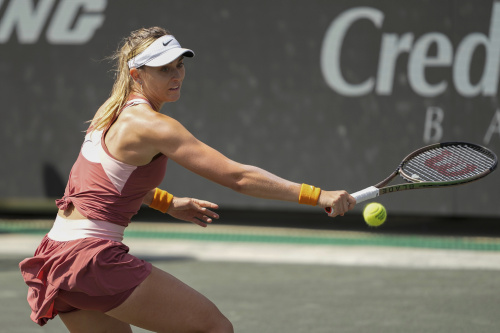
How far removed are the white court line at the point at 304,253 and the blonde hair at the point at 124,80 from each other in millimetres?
4499

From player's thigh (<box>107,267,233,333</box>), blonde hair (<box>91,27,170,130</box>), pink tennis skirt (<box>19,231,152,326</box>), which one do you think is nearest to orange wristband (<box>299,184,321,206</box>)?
player's thigh (<box>107,267,233,333</box>)

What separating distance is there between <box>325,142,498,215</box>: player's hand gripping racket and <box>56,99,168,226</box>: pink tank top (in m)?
1.22

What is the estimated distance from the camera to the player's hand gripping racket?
4.12 m

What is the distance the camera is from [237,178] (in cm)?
324

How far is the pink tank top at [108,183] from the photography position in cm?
331

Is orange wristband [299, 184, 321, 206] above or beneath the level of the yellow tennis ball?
above

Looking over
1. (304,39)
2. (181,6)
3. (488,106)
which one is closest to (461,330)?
(488,106)

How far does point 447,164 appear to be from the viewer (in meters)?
4.27

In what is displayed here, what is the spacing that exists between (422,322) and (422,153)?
5.67 feet

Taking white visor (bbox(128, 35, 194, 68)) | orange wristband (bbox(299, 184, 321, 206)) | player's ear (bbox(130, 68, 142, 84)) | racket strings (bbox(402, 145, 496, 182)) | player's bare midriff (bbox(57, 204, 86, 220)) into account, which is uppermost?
white visor (bbox(128, 35, 194, 68))

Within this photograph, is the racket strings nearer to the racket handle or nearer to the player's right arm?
the racket handle

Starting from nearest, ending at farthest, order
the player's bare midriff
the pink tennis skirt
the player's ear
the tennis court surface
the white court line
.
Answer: the pink tennis skirt
the player's bare midriff
the player's ear
the tennis court surface
the white court line

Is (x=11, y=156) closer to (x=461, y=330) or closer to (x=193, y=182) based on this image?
(x=193, y=182)

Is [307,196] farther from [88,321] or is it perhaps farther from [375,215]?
[88,321]
